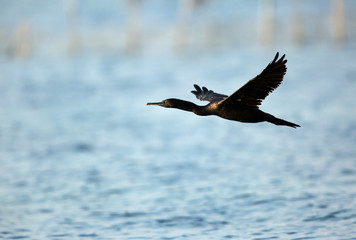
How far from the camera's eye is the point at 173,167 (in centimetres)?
1504

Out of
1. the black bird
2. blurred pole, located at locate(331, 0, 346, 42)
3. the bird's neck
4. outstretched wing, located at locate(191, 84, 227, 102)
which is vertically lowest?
the black bird

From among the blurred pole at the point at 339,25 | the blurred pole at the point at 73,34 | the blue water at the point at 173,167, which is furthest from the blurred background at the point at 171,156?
the blurred pole at the point at 73,34

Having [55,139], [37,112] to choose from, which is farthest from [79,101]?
[55,139]

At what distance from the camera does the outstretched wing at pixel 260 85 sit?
770 cm

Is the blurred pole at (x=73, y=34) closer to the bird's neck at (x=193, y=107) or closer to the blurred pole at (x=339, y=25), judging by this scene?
the blurred pole at (x=339, y=25)

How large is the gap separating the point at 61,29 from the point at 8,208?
65.6 m

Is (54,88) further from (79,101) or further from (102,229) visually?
(102,229)

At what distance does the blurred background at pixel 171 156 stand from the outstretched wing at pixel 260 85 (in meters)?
2.43

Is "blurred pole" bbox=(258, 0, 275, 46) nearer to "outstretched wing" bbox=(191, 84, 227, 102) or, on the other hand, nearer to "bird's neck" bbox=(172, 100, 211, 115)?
"outstretched wing" bbox=(191, 84, 227, 102)

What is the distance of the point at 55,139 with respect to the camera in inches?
749

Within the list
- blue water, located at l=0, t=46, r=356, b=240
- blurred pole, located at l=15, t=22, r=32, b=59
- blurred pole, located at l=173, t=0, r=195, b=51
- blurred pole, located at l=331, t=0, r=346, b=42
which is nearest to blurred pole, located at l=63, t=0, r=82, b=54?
blurred pole, located at l=15, t=22, r=32, b=59

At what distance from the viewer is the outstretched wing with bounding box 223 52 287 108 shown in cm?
770

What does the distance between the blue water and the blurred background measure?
0.04 m

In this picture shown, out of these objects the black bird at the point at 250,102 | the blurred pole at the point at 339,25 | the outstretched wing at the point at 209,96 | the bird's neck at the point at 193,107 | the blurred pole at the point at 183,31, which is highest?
the blurred pole at the point at 183,31
